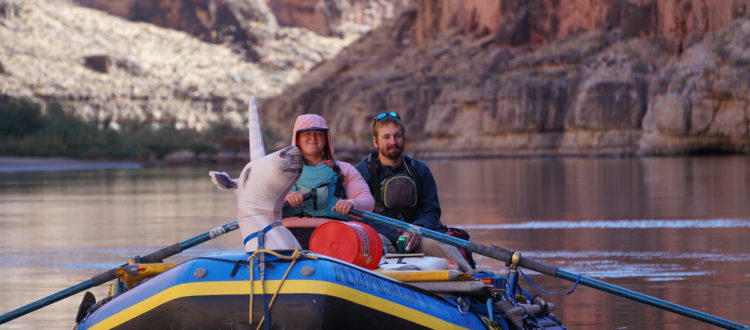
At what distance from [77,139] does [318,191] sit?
77702 millimetres

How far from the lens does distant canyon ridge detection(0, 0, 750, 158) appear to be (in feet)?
234

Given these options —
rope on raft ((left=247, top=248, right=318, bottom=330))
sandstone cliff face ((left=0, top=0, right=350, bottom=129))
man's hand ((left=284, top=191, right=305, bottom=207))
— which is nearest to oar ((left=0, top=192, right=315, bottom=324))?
man's hand ((left=284, top=191, right=305, bottom=207))

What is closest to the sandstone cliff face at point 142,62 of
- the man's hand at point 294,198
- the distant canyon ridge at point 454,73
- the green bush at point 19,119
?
the distant canyon ridge at point 454,73

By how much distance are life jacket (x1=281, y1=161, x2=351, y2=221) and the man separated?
1.23 meters

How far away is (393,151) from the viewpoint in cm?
866

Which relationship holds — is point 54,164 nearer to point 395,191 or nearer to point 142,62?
point 395,191

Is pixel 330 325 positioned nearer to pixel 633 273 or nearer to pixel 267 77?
pixel 633 273

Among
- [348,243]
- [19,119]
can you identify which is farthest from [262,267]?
[19,119]

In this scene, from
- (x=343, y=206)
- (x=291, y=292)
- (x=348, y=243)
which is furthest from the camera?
(x=343, y=206)

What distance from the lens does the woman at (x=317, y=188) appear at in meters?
7.28

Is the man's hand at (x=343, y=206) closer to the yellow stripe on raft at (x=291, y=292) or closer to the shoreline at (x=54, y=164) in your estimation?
A: the yellow stripe on raft at (x=291, y=292)

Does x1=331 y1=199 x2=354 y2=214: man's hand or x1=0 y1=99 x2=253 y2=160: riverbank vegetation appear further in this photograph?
x1=0 y1=99 x2=253 y2=160: riverbank vegetation

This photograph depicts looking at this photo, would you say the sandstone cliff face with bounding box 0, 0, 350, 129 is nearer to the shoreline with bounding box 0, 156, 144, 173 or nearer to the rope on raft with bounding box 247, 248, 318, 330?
the shoreline with bounding box 0, 156, 144, 173

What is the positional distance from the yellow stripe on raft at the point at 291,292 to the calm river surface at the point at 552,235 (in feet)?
11.7
